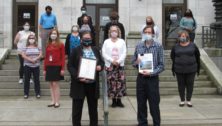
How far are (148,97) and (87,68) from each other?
1.35 metres

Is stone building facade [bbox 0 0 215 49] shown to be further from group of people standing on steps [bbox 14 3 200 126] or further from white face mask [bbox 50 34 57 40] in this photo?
white face mask [bbox 50 34 57 40]

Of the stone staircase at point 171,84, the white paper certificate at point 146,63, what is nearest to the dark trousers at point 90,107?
the white paper certificate at point 146,63

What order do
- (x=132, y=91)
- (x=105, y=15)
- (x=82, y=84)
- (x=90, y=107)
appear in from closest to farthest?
1. (x=82, y=84)
2. (x=90, y=107)
3. (x=132, y=91)
4. (x=105, y=15)

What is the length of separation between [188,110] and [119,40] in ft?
7.74

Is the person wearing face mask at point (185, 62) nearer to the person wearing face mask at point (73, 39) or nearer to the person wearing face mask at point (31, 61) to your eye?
the person wearing face mask at point (73, 39)

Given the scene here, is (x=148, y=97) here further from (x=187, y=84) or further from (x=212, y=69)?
(x=212, y=69)

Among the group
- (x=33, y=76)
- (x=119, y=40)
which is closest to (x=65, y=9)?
(x=33, y=76)

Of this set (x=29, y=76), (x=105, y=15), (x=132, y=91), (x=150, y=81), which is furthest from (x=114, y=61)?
(x=105, y=15)

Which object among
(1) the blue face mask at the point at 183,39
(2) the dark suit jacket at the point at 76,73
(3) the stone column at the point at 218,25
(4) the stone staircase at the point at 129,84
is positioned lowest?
(4) the stone staircase at the point at 129,84

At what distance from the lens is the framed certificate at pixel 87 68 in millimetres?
9023

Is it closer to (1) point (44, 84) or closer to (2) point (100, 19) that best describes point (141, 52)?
(1) point (44, 84)

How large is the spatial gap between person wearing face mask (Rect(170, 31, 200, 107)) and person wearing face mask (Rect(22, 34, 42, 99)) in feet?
12.5

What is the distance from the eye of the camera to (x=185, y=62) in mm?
11898

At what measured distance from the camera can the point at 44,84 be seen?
14.6 metres
